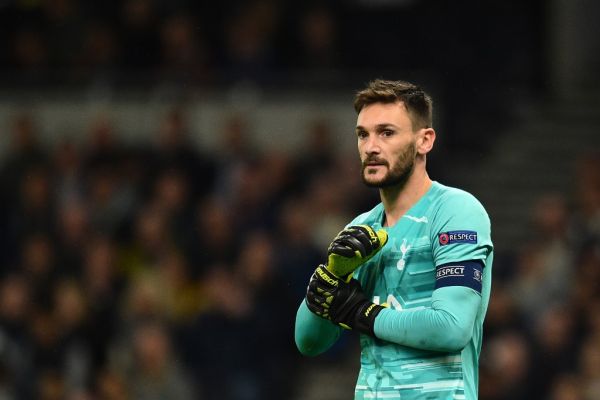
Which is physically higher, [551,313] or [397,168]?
[397,168]

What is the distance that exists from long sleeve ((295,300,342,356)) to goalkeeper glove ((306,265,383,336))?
22cm

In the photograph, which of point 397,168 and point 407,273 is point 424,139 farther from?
point 407,273

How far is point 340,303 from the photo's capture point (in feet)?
14.0

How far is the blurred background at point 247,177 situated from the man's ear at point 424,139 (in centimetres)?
451

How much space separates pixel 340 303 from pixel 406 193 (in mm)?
464

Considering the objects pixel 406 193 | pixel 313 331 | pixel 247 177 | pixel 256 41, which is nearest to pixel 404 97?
pixel 406 193

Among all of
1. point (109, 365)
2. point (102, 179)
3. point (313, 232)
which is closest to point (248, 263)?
point (313, 232)

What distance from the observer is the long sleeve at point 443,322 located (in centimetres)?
402

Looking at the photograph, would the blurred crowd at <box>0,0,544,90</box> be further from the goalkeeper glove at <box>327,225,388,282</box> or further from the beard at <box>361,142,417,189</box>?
the goalkeeper glove at <box>327,225,388,282</box>

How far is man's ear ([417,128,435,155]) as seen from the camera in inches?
173

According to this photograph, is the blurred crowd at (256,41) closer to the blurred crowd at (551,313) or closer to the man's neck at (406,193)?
the blurred crowd at (551,313)

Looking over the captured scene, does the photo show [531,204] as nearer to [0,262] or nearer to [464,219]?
[0,262]

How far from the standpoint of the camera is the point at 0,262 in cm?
1099

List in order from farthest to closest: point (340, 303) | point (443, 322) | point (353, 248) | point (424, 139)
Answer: point (424, 139) → point (340, 303) → point (353, 248) → point (443, 322)
